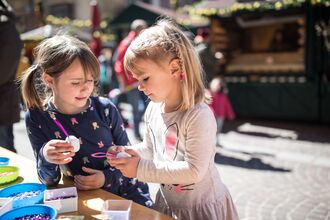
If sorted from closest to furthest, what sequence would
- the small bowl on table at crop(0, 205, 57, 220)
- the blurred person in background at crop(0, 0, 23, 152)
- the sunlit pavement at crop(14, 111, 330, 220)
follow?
1. the small bowl on table at crop(0, 205, 57, 220)
2. the blurred person in background at crop(0, 0, 23, 152)
3. the sunlit pavement at crop(14, 111, 330, 220)

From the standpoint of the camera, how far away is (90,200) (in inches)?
55.9

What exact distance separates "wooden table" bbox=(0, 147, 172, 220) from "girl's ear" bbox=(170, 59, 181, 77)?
54 cm

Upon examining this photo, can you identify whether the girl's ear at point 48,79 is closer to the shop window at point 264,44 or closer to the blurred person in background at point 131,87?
the blurred person in background at point 131,87

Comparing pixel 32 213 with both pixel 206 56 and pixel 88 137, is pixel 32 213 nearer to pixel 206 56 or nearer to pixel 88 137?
pixel 88 137

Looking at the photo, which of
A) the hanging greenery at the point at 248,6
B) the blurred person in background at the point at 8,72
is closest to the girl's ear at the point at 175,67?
the blurred person in background at the point at 8,72

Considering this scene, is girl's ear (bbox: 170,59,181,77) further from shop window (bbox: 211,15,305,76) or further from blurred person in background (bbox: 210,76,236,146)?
shop window (bbox: 211,15,305,76)

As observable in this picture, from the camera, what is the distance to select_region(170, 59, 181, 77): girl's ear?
148 cm

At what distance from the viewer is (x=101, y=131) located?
1.87 metres

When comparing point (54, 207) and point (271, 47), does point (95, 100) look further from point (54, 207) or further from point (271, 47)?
point (271, 47)

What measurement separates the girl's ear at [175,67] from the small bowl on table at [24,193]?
69cm

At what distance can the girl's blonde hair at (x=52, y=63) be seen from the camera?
172 centimetres

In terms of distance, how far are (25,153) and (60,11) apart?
666 inches

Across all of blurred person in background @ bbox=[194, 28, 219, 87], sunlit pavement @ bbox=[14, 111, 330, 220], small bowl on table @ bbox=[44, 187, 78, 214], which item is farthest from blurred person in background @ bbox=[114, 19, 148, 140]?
small bowl on table @ bbox=[44, 187, 78, 214]

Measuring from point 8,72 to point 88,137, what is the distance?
1555mm
